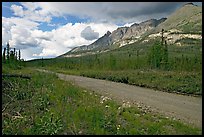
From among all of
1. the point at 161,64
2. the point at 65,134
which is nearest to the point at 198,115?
the point at 65,134

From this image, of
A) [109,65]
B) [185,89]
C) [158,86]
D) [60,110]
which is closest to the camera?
[60,110]

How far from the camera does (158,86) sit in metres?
30.4

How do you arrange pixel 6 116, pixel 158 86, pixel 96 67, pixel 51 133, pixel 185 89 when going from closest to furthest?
pixel 51 133
pixel 6 116
pixel 185 89
pixel 158 86
pixel 96 67

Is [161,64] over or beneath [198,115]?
over

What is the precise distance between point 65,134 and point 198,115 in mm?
8106

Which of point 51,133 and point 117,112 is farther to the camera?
point 117,112

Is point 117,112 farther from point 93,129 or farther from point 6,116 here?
point 6,116

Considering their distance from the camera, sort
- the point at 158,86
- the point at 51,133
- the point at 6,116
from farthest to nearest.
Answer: the point at 158,86 < the point at 6,116 < the point at 51,133

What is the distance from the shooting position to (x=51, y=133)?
9312 mm

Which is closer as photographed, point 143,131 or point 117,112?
point 143,131

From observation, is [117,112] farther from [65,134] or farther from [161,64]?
[161,64]

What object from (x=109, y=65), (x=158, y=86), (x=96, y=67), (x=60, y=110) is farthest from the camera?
(x=96, y=67)

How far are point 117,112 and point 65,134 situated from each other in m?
4.02

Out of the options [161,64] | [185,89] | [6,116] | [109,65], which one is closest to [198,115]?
[6,116]
